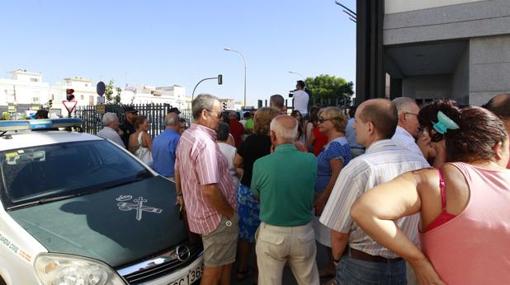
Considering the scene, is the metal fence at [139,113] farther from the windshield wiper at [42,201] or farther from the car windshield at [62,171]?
the windshield wiper at [42,201]

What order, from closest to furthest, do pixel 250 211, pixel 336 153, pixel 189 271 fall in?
pixel 189 271
pixel 336 153
pixel 250 211

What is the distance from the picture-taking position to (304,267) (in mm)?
2850

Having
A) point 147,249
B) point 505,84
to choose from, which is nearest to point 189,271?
point 147,249

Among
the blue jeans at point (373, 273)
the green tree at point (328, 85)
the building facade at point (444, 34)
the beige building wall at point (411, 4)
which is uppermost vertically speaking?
the green tree at point (328, 85)

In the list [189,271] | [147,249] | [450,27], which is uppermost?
[450,27]

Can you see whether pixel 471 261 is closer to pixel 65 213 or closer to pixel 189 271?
pixel 189 271

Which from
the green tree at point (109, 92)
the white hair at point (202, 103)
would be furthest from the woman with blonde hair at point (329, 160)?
the green tree at point (109, 92)

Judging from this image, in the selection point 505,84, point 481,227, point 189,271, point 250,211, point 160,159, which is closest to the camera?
point 481,227

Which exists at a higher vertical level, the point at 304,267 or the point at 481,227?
the point at 481,227

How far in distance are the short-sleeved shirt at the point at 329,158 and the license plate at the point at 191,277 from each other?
4.31 ft

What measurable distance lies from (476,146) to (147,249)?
7.01 feet

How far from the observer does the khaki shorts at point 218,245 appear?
2992mm

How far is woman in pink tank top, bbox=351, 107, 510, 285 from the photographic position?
54.7 inches

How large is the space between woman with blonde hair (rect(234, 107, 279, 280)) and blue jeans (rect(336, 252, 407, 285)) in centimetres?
175
